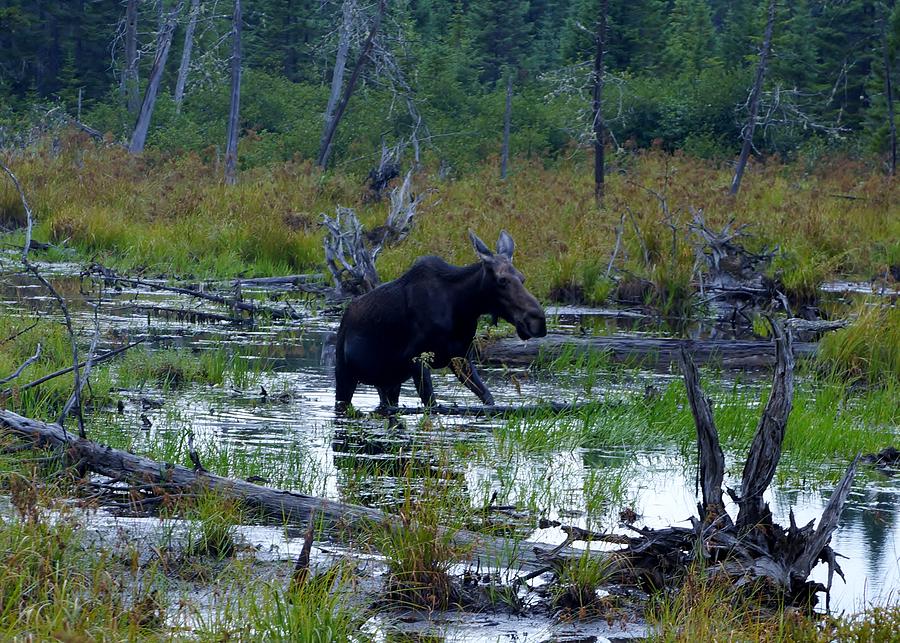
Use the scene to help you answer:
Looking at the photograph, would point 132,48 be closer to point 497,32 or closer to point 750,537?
point 497,32

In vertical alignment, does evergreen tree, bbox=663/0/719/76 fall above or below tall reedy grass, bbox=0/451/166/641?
above

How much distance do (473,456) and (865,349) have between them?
16.2 feet

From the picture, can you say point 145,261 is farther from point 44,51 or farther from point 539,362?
point 44,51

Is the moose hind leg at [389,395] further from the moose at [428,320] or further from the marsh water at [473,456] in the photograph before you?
the marsh water at [473,456]

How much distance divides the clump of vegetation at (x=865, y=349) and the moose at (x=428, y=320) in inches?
135

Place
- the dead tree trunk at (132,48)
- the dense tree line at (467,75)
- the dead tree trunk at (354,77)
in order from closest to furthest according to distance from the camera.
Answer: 1. the dead tree trunk at (354,77)
2. the dense tree line at (467,75)
3. the dead tree trunk at (132,48)

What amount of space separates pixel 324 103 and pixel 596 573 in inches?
1345

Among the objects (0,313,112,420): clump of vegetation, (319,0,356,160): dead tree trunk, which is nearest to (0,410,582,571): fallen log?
(0,313,112,420): clump of vegetation

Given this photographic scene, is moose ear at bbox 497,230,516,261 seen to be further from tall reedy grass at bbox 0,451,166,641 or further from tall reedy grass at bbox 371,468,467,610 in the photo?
tall reedy grass at bbox 0,451,166,641

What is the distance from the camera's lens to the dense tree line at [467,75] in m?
31.5

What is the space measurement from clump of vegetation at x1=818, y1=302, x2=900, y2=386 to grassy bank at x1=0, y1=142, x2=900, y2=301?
3.75 meters

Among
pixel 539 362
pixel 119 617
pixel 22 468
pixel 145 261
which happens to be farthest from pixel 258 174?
pixel 119 617

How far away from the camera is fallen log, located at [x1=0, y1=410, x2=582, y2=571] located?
5586 millimetres

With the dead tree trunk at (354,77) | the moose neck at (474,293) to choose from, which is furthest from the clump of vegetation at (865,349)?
the dead tree trunk at (354,77)
